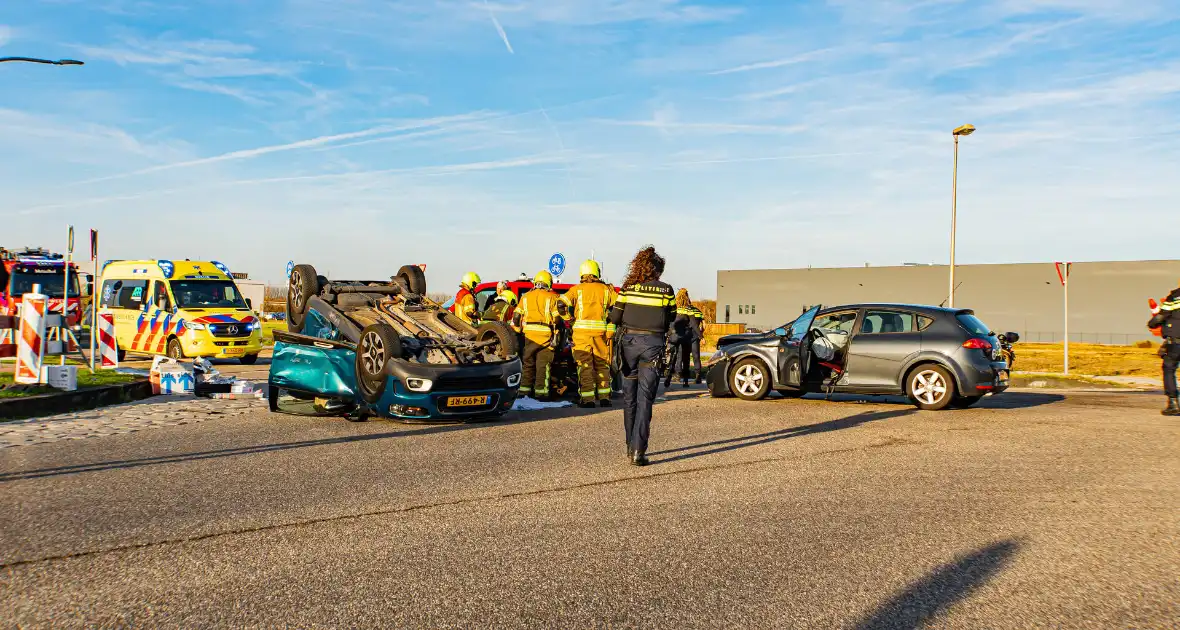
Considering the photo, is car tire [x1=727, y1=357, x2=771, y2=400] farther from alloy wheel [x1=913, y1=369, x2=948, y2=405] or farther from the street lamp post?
the street lamp post

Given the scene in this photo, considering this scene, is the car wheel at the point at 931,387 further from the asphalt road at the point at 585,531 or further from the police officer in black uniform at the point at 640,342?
the police officer in black uniform at the point at 640,342

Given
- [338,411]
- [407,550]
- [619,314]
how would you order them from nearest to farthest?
A: 1. [407,550]
2. [619,314]
3. [338,411]

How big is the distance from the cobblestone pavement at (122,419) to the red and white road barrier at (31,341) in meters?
1.31

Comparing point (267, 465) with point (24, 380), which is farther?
point (24, 380)

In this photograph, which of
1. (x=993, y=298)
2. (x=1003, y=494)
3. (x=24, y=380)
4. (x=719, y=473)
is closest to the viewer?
(x=1003, y=494)

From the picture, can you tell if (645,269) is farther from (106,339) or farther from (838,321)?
(106,339)

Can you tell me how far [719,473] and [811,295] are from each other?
4730 centimetres

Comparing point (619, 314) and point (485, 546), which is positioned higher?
point (619, 314)

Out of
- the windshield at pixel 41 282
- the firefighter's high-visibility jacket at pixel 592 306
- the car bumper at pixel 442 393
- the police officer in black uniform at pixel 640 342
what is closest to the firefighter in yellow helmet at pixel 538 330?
the firefighter's high-visibility jacket at pixel 592 306

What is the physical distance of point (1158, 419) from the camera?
12094mm

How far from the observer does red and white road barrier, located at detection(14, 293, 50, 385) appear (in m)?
12.6

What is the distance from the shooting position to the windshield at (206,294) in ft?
65.8

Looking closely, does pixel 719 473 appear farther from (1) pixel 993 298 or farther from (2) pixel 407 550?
(1) pixel 993 298

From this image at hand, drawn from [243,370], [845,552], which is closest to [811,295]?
[243,370]
